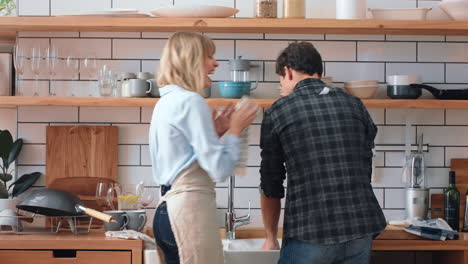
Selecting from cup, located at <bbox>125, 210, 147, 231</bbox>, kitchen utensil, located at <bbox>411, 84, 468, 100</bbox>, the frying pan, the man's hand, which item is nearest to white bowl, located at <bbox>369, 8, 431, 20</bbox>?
kitchen utensil, located at <bbox>411, 84, 468, 100</bbox>

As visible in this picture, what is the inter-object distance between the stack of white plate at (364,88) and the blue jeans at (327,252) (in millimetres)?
1186

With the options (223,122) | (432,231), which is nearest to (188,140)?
(223,122)

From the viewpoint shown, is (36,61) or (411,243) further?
(36,61)

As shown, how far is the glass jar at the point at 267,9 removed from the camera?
4.15 metres

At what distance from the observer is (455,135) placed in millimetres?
4465

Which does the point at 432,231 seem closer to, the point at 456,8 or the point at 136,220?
the point at 456,8

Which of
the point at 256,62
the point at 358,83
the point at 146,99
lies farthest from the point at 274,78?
the point at 146,99

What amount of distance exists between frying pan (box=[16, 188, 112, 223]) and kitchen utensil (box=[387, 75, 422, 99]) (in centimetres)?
168

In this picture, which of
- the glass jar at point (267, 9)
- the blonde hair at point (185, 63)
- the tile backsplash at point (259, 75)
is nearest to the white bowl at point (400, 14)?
the tile backsplash at point (259, 75)

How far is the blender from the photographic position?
14.2 ft

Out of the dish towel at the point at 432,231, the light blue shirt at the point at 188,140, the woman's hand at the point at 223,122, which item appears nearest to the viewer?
the light blue shirt at the point at 188,140

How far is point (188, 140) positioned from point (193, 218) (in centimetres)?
27

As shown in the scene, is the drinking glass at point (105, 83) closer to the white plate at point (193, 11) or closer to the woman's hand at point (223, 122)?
the white plate at point (193, 11)

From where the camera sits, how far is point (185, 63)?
3010 mm
